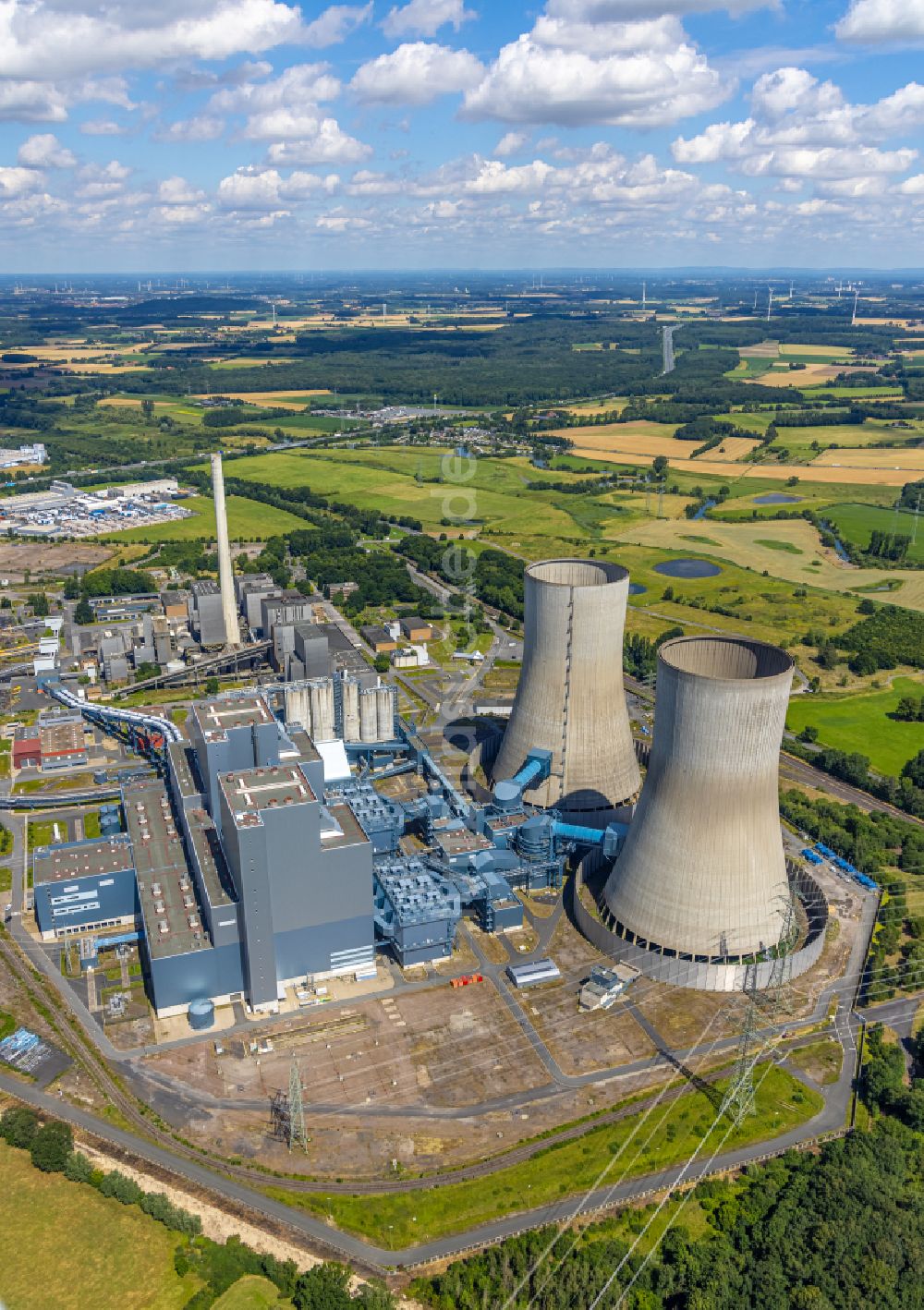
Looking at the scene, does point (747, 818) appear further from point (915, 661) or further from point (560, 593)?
point (915, 661)

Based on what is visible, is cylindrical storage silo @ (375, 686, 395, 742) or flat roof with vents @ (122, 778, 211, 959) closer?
flat roof with vents @ (122, 778, 211, 959)

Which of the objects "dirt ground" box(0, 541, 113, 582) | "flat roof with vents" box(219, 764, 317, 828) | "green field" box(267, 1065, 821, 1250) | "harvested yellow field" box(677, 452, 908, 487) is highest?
"flat roof with vents" box(219, 764, 317, 828)

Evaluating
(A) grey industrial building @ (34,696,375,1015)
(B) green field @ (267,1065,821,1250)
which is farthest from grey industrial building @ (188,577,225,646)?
(B) green field @ (267,1065,821,1250)

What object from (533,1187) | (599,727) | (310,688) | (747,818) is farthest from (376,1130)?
(310,688)

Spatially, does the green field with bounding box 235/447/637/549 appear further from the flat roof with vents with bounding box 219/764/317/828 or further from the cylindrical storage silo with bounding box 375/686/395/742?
the flat roof with vents with bounding box 219/764/317/828

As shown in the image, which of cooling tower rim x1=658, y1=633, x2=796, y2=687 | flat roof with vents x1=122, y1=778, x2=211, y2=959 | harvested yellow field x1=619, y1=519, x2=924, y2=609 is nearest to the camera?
cooling tower rim x1=658, y1=633, x2=796, y2=687

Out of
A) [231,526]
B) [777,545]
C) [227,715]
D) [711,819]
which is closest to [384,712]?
[227,715]

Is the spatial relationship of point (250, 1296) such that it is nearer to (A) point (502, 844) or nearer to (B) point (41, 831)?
(A) point (502, 844)
